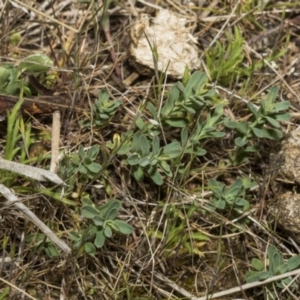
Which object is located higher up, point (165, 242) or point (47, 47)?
point (47, 47)

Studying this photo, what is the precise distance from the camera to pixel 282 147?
2658mm

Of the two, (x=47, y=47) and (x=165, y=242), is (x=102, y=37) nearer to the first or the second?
(x=47, y=47)

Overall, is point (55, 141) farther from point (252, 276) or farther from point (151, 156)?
point (252, 276)

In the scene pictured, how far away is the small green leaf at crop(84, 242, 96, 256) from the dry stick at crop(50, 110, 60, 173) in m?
0.34

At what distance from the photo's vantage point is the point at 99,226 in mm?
2398

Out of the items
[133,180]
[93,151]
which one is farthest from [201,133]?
[93,151]

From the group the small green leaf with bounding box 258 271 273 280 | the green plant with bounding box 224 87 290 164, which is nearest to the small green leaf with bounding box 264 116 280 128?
the green plant with bounding box 224 87 290 164

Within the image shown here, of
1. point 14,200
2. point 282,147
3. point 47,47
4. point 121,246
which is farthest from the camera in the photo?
point 47,47

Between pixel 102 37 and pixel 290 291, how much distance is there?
4.77 ft

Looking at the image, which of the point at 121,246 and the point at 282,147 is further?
the point at 282,147

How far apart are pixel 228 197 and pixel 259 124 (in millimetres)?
365

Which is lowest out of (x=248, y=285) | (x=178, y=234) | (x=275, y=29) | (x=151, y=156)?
(x=248, y=285)

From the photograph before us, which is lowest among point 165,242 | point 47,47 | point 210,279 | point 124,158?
point 210,279

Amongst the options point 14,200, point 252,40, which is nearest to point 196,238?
point 14,200
